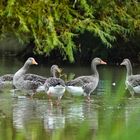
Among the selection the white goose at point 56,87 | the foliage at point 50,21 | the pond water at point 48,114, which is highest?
the foliage at point 50,21

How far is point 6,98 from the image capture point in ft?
50.6

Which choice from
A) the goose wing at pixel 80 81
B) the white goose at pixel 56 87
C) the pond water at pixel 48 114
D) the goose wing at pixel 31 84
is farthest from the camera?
the goose wing at pixel 31 84

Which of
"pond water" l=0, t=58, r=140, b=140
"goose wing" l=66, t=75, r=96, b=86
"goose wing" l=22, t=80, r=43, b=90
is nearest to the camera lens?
"pond water" l=0, t=58, r=140, b=140

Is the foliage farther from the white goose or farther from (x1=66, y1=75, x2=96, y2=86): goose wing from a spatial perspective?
the white goose

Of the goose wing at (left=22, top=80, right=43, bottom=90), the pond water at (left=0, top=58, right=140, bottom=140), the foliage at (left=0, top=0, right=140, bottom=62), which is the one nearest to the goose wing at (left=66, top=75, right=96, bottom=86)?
the pond water at (left=0, top=58, right=140, bottom=140)

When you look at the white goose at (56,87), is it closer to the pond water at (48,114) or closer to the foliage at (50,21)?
the pond water at (48,114)

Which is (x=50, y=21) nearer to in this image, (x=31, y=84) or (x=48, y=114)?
(x=31, y=84)

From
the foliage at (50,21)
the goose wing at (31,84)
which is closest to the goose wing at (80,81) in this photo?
the goose wing at (31,84)

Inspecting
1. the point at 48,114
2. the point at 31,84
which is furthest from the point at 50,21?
the point at 48,114

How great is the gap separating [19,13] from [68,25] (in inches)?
76.7

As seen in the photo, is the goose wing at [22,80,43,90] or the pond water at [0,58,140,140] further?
the goose wing at [22,80,43,90]

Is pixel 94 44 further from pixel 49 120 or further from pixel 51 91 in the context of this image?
pixel 49 120

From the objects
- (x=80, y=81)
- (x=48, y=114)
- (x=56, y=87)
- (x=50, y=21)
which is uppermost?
(x=50, y=21)

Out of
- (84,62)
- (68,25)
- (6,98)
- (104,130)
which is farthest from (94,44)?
(104,130)
